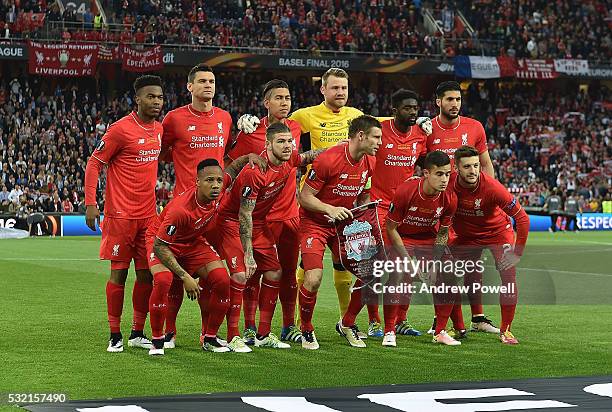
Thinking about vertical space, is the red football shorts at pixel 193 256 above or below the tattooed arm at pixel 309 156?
below

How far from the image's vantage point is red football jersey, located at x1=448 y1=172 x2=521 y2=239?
10227mm

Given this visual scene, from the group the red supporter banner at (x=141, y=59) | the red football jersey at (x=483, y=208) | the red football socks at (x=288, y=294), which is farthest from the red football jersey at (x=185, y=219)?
the red supporter banner at (x=141, y=59)

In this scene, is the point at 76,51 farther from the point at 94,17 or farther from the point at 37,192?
the point at 37,192

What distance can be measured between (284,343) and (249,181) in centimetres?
154

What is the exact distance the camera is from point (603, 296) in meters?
15.1

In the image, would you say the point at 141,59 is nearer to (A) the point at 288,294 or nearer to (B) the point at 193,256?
(A) the point at 288,294

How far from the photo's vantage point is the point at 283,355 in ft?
30.5

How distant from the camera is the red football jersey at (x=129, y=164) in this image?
9719 mm

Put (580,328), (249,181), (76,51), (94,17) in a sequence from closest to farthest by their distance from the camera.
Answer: (249,181) < (580,328) < (76,51) < (94,17)

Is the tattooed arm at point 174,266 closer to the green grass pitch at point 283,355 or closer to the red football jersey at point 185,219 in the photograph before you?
the red football jersey at point 185,219

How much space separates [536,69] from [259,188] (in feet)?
118

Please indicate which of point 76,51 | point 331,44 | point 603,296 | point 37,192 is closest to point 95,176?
point 603,296

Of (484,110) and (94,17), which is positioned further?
(484,110)

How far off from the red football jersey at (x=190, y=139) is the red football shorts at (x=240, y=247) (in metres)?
0.56
